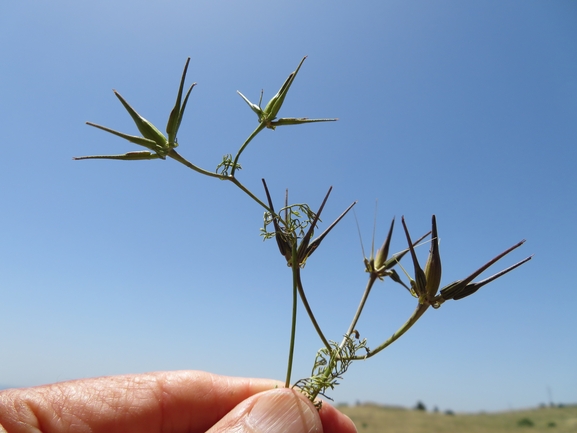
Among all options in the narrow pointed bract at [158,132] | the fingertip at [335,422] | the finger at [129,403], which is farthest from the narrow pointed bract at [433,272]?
the finger at [129,403]

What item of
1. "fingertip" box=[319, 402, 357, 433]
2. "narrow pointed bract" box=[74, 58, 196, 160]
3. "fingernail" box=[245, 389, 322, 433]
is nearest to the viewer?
"narrow pointed bract" box=[74, 58, 196, 160]

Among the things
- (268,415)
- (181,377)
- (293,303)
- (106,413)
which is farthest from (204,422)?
(293,303)

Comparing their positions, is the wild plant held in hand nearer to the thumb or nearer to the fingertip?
the thumb

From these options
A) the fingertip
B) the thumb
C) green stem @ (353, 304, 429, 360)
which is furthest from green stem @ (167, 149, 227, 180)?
the fingertip

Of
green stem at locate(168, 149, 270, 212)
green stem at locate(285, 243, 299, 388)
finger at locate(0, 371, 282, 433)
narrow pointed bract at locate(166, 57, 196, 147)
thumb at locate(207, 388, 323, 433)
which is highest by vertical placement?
narrow pointed bract at locate(166, 57, 196, 147)

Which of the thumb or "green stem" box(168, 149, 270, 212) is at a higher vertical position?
"green stem" box(168, 149, 270, 212)

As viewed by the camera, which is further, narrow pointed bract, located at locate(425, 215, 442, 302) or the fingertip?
the fingertip

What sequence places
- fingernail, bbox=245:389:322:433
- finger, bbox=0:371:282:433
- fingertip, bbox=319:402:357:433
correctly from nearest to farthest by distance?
1. fingernail, bbox=245:389:322:433
2. finger, bbox=0:371:282:433
3. fingertip, bbox=319:402:357:433

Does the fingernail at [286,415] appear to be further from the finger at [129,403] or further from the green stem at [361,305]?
the finger at [129,403]
